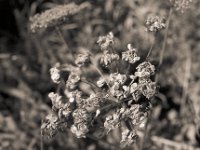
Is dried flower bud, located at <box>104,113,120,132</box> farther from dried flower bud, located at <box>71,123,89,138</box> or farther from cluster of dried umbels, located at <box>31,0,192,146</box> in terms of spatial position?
dried flower bud, located at <box>71,123,89,138</box>

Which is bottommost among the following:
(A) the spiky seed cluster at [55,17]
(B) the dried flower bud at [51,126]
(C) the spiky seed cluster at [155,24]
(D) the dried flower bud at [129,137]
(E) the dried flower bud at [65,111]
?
(D) the dried flower bud at [129,137]

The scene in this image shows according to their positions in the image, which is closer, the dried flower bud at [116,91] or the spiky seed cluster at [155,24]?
the dried flower bud at [116,91]

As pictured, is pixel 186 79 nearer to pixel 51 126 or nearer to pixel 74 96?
pixel 74 96

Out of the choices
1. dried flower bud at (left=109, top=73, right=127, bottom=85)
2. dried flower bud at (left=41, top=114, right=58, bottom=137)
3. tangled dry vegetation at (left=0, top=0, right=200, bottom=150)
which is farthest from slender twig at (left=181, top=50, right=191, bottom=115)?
dried flower bud at (left=41, top=114, right=58, bottom=137)

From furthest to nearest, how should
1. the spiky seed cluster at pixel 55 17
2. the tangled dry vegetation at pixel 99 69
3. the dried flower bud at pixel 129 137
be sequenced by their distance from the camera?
the tangled dry vegetation at pixel 99 69 < the spiky seed cluster at pixel 55 17 < the dried flower bud at pixel 129 137

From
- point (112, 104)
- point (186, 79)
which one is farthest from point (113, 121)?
point (186, 79)

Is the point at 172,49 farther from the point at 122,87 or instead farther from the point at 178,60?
the point at 122,87

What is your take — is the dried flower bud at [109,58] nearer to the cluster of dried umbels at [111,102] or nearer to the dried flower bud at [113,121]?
the cluster of dried umbels at [111,102]

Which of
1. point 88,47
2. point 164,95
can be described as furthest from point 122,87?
point 88,47

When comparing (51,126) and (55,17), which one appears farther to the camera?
(55,17)

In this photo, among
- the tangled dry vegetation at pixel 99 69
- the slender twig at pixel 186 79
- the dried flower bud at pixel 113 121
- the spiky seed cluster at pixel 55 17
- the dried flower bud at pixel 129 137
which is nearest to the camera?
the dried flower bud at pixel 113 121

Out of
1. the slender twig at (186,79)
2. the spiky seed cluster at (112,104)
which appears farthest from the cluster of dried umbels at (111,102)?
the slender twig at (186,79)

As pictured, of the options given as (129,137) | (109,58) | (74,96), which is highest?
(109,58)
